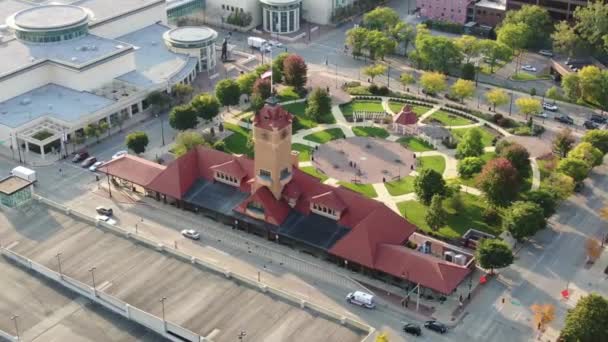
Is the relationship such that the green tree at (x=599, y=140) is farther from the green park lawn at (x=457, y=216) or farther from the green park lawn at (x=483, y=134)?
the green park lawn at (x=457, y=216)

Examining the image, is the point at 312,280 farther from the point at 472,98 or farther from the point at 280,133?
the point at 472,98

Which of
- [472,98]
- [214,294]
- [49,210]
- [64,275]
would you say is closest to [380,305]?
[214,294]

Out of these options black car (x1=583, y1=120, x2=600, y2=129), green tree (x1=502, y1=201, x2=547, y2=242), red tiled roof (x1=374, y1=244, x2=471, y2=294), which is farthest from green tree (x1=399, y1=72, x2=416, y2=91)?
red tiled roof (x1=374, y1=244, x2=471, y2=294)

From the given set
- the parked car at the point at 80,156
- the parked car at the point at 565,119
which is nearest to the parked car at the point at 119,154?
the parked car at the point at 80,156

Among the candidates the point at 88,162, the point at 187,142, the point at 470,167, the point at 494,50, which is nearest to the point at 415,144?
Answer: the point at 470,167

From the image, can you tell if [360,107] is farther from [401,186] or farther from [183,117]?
[183,117]
